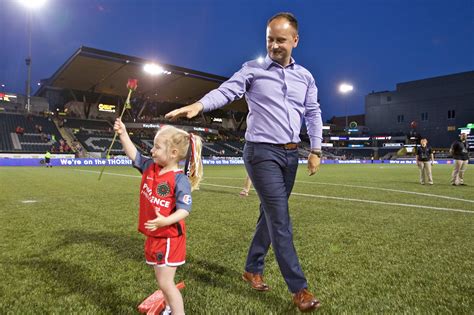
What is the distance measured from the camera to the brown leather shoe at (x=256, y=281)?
3044mm

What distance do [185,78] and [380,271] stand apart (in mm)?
44767

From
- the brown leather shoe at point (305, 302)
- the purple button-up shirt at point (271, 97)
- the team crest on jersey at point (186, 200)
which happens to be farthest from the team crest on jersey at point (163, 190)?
the brown leather shoe at point (305, 302)

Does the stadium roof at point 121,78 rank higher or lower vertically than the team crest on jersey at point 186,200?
higher

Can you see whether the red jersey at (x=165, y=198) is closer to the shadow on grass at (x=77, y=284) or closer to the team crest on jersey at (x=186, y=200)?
the team crest on jersey at (x=186, y=200)

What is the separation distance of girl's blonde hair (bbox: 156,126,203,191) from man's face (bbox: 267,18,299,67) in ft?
3.41

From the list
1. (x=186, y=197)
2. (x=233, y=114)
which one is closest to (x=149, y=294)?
(x=186, y=197)

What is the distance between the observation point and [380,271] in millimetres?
3463

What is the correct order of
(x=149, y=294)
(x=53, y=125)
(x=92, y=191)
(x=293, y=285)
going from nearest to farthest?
(x=293, y=285) → (x=149, y=294) → (x=92, y=191) → (x=53, y=125)

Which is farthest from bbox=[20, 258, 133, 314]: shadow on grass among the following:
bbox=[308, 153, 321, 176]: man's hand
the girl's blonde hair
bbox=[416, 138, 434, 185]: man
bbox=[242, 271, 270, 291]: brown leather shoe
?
bbox=[416, 138, 434, 185]: man

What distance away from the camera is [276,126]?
114 inches

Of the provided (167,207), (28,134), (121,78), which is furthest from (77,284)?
(28,134)

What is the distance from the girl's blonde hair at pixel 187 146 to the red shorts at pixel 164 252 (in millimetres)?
434

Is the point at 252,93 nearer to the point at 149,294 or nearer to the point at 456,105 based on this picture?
the point at 149,294

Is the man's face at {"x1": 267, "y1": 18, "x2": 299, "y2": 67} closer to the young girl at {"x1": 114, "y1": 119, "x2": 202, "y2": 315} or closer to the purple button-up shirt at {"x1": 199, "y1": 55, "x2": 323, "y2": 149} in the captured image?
the purple button-up shirt at {"x1": 199, "y1": 55, "x2": 323, "y2": 149}
